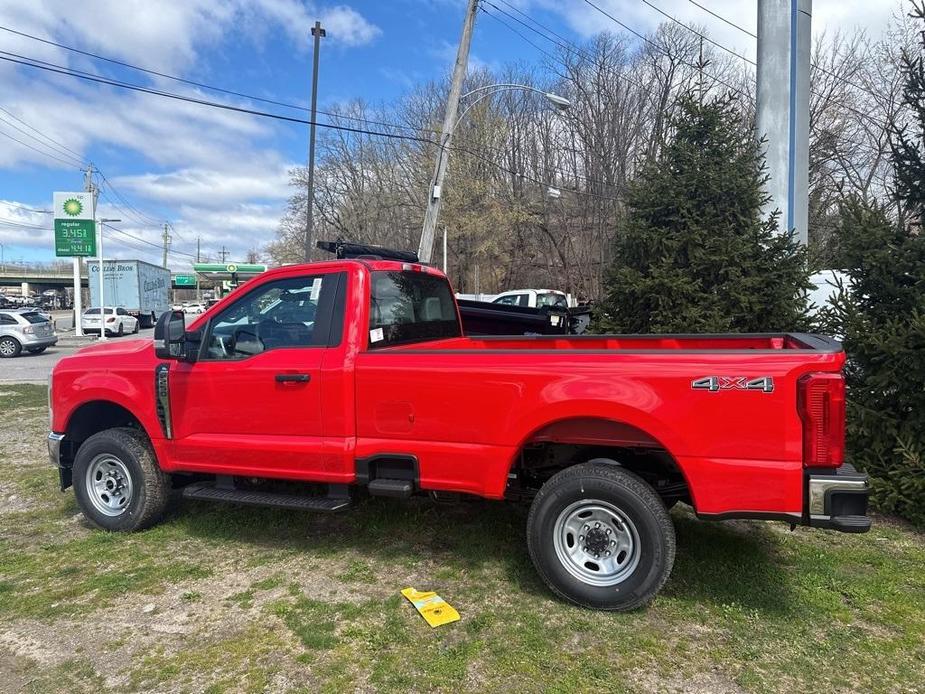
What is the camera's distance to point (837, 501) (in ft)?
10.2

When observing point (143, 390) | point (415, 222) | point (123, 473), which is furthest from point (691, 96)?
point (415, 222)

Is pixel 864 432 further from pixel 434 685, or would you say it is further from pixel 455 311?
pixel 434 685

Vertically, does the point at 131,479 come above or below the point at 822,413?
below

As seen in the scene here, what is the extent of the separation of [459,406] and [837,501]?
202cm

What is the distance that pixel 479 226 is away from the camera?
36594mm

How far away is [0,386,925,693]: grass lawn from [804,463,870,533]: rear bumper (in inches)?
25.9

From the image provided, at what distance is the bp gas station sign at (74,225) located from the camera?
30172 millimetres

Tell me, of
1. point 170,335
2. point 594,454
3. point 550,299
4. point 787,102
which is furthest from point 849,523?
point 550,299

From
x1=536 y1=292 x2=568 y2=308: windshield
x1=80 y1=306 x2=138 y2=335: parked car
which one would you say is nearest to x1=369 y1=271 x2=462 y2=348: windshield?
x1=536 y1=292 x2=568 y2=308: windshield

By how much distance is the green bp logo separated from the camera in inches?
1190

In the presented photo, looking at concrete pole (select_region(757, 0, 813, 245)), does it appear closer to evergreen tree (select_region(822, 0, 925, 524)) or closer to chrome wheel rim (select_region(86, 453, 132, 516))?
evergreen tree (select_region(822, 0, 925, 524))

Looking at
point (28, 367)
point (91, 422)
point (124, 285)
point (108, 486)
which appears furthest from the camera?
point (124, 285)

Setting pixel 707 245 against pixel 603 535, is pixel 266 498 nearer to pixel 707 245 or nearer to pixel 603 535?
pixel 603 535

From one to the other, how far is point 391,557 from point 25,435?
6944 millimetres
